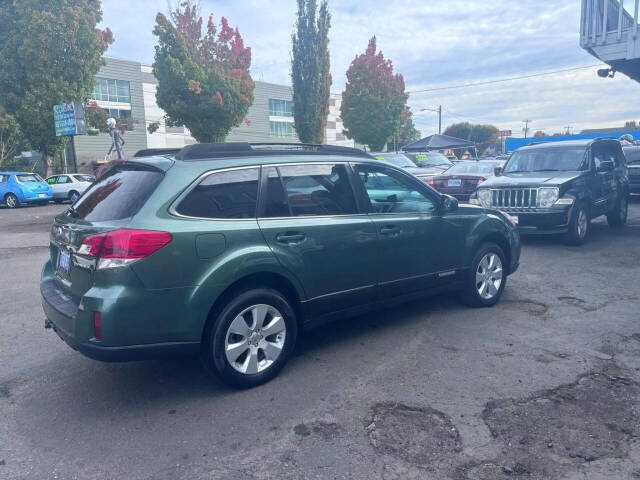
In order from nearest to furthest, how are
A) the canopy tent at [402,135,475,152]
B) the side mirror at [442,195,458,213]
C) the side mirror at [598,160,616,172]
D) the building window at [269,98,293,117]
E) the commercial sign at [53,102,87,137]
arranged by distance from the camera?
1. the side mirror at [442,195,458,213]
2. the side mirror at [598,160,616,172]
3. the canopy tent at [402,135,475,152]
4. the commercial sign at [53,102,87,137]
5. the building window at [269,98,293,117]

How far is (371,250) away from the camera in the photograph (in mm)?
4492

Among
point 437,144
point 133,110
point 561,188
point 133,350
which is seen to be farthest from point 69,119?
point 133,350

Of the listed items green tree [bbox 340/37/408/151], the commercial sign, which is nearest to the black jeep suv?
the commercial sign

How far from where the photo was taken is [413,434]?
314cm

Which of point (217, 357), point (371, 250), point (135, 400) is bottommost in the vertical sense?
point (135, 400)

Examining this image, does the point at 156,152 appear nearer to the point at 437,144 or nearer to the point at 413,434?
the point at 413,434

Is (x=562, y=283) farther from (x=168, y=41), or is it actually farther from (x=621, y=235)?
(x=168, y=41)

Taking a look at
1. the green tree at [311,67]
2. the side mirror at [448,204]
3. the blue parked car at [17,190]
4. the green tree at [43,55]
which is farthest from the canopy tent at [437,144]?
the side mirror at [448,204]

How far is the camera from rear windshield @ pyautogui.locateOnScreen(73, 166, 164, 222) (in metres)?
3.51

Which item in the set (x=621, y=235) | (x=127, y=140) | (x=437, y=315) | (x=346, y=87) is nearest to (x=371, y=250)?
(x=437, y=315)

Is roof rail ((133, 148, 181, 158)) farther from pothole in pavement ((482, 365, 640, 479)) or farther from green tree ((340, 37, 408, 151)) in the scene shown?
green tree ((340, 37, 408, 151))

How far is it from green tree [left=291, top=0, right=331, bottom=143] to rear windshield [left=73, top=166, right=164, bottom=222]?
29.0 m

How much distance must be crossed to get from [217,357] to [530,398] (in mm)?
2162

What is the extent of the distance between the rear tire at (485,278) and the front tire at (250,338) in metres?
2.32
